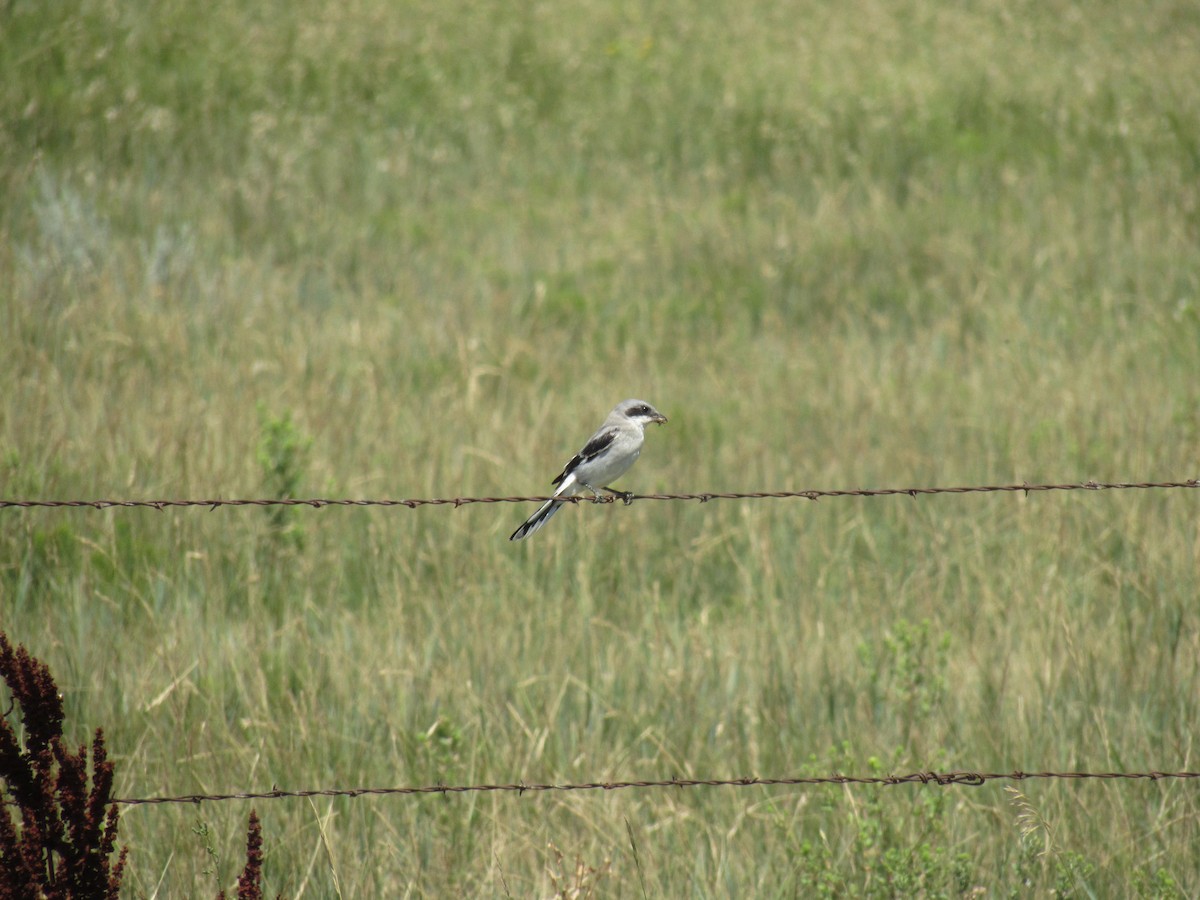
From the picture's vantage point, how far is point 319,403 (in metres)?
7.39

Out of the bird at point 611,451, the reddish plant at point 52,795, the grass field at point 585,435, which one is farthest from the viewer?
the bird at point 611,451

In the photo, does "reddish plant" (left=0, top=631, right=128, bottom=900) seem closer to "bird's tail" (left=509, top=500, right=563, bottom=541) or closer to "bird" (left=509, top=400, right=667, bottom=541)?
"bird's tail" (left=509, top=500, right=563, bottom=541)

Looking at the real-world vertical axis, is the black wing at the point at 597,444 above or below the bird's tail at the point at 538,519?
above

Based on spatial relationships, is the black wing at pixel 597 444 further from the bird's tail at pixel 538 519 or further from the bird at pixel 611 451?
the bird's tail at pixel 538 519

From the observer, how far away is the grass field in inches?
163

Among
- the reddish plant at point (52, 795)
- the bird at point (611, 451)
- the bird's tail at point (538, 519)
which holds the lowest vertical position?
the reddish plant at point (52, 795)

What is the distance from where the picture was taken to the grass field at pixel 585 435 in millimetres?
4152

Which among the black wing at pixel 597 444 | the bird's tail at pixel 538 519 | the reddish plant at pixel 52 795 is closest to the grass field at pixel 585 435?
the bird's tail at pixel 538 519

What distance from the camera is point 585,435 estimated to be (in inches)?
285

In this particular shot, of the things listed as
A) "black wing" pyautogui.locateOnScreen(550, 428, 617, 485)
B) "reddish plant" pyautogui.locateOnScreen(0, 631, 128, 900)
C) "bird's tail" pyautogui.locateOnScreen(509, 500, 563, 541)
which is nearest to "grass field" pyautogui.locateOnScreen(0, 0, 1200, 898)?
"bird's tail" pyautogui.locateOnScreen(509, 500, 563, 541)

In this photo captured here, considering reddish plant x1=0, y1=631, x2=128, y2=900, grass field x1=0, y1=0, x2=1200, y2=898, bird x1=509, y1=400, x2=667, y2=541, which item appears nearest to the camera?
reddish plant x1=0, y1=631, x2=128, y2=900

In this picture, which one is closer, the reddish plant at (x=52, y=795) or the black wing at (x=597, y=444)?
the reddish plant at (x=52, y=795)

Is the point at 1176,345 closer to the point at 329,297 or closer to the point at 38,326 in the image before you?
the point at 329,297

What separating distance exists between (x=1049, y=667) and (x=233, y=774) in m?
3.11
